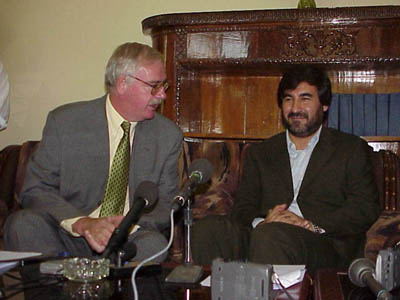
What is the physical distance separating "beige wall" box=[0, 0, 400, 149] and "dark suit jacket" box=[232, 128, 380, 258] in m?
1.45

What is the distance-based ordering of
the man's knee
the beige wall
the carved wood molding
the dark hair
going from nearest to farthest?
the man's knee, the dark hair, the carved wood molding, the beige wall

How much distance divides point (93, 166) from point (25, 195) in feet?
1.01

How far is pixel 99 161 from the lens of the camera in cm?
262

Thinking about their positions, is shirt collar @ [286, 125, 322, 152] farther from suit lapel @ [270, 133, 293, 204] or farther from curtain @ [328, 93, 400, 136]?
curtain @ [328, 93, 400, 136]

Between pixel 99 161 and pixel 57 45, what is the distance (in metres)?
1.87

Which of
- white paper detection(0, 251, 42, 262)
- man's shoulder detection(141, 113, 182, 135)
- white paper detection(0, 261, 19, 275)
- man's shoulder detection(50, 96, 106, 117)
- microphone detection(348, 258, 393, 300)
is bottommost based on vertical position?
white paper detection(0, 261, 19, 275)

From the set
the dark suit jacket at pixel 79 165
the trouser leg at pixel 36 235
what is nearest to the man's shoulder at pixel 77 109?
the dark suit jacket at pixel 79 165

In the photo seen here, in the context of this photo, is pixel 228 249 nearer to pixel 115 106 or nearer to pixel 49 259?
pixel 115 106

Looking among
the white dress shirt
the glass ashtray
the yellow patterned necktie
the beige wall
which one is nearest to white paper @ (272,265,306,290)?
the glass ashtray

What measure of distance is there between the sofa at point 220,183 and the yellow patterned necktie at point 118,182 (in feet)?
1.20

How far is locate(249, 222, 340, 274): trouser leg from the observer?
2498 mm

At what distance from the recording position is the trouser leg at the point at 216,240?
2.68 m

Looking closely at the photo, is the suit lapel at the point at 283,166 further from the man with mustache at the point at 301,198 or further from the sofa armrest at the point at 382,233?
the sofa armrest at the point at 382,233

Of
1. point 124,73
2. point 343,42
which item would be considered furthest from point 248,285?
point 343,42
